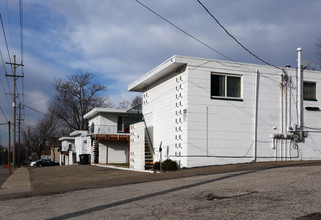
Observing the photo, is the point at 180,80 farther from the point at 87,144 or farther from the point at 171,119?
the point at 87,144

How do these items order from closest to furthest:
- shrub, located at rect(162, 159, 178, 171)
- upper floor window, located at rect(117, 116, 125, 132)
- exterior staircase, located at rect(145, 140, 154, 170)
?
shrub, located at rect(162, 159, 178, 171), exterior staircase, located at rect(145, 140, 154, 170), upper floor window, located at rect(117, 116, 125, 132)

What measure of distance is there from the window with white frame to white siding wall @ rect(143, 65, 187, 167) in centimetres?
164

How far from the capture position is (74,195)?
471 inches

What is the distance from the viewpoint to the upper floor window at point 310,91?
22094mm

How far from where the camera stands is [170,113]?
70.8 ft

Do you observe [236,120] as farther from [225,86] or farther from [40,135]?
[40,135]

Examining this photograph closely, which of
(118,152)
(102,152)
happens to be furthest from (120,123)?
(102,152)

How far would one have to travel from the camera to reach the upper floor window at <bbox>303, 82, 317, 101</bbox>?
72.5 feet

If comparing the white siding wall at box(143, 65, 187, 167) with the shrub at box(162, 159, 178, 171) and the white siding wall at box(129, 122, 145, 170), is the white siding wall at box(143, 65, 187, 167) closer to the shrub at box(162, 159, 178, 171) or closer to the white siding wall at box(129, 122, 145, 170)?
the shrub at box(162, 159, 178, 171)

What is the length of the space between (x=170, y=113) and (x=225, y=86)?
11.4 feet

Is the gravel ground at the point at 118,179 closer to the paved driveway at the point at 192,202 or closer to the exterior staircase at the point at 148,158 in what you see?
the paved driveway at the point at 192,202

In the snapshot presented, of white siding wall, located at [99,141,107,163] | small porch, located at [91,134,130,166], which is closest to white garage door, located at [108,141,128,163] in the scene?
small porch, located at [91,134,130,166]

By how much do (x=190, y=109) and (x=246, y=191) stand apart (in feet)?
32.7

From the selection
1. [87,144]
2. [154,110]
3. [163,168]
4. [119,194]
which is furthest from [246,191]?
[87,144]
